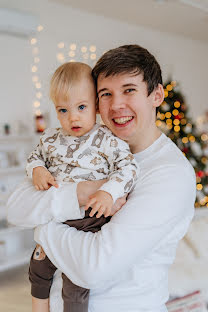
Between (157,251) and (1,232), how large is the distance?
3422mm

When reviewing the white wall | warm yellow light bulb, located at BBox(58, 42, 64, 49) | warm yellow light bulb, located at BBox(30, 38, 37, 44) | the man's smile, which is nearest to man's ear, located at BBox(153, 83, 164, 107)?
the man's smile

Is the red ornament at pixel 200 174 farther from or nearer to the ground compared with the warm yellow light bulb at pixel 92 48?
nearer to the ground

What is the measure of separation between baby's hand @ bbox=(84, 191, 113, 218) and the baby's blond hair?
38 centimetres

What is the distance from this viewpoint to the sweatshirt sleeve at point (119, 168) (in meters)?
1.12

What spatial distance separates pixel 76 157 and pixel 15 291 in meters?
2.98

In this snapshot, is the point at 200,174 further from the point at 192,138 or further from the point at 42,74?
the point at 42,74

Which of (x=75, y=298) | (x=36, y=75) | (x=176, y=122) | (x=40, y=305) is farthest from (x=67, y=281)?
(x=36, y=75)

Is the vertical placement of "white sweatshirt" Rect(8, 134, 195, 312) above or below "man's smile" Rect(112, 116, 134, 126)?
below

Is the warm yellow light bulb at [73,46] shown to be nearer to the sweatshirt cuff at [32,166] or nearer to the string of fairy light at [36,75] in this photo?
the string of fairy light at [36,75]

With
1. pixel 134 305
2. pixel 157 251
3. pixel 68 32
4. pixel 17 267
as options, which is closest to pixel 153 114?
pixel 157 251

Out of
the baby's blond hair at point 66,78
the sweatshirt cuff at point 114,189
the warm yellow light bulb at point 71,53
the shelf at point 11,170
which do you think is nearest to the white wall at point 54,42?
the warm yellow light bulb at point 71,53

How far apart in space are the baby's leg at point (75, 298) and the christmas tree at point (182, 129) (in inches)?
141

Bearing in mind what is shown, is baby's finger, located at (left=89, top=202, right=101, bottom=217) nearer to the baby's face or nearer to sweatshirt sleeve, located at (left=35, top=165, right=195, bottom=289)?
sweatshirt sleeve, located at (left=35, top=165, right=195, bottom=289)

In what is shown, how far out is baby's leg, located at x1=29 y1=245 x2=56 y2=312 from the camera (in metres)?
1.21
